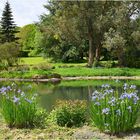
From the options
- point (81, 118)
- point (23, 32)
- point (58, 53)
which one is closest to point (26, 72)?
point (58, 53)

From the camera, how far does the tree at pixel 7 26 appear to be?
6191 centimetres

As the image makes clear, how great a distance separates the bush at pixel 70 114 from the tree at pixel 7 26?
53674 mm

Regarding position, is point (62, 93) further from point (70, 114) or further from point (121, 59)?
point (121, 59)

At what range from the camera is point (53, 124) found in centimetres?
873

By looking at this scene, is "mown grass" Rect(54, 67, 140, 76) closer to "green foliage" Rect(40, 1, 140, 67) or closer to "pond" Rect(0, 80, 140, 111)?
"green foliage" Rect(40, 1, 140, 67)

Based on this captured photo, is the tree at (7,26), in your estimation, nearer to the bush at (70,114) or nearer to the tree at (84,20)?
the tree at (84,20)

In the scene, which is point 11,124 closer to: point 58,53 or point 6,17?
point 58,53

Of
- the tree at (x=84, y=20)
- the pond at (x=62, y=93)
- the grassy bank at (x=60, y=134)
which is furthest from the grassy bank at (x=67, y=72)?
the grassy bank at (x=60, y=134)

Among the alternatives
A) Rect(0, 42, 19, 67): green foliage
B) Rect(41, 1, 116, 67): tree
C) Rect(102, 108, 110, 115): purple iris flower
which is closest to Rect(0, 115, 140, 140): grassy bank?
Rect(102, 108, 110, 115): purple iris flower

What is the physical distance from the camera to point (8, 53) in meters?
41.2

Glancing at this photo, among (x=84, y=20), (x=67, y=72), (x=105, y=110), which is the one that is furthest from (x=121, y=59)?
(x=105, y=110)

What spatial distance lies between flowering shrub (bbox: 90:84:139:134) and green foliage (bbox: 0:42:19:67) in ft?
111

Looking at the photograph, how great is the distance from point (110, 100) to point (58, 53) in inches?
1690

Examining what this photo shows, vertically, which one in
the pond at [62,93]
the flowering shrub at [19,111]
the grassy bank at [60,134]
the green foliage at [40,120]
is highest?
the flowering shrub at [19,111]
